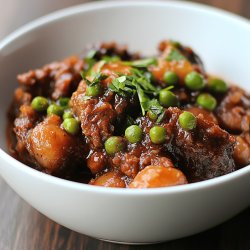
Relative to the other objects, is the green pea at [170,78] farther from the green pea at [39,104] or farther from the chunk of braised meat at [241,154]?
the green pea at [39,104]

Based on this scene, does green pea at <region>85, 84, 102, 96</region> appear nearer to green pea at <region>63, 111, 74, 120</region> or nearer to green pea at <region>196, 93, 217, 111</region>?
green pea at <region>63, 111, 74, 120</region>

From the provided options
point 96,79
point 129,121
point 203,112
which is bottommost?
point 203,112

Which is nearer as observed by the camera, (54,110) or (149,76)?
(54,110)

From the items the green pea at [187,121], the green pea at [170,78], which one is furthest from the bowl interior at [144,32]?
the green pea at [187,121]

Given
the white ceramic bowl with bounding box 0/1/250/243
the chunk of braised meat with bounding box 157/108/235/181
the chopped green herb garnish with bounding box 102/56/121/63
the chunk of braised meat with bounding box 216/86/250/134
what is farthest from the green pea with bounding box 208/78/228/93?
the chunk of braised meat with bounding box 157/108/235/181

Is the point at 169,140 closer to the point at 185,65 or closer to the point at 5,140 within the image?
the point at 185,65

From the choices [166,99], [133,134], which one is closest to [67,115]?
[133,134]

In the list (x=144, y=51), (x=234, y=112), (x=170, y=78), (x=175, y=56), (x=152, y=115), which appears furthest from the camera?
(x=144, y=51)

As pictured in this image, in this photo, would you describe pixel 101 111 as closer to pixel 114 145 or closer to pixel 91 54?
pixel 114 145
